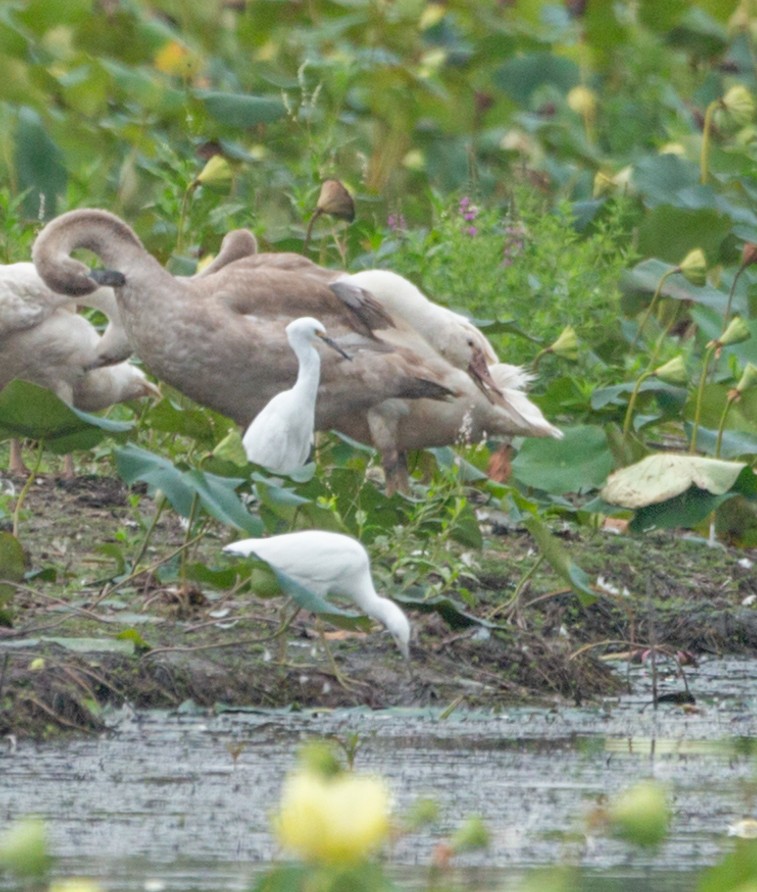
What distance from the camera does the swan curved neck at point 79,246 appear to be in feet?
22.6

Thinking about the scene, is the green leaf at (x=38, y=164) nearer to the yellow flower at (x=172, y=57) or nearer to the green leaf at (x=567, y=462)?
the yellow flower at (x=172, y=57)

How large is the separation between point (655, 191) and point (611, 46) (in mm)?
3862

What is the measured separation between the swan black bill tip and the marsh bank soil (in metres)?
0.75

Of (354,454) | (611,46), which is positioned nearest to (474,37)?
(611,46)

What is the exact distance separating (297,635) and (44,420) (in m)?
0.88

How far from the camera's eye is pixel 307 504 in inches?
204

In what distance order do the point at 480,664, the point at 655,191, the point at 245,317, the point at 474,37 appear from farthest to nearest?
the point at 474,37 < the point at 655,191 < the point at 245,317 < the point at 480,664

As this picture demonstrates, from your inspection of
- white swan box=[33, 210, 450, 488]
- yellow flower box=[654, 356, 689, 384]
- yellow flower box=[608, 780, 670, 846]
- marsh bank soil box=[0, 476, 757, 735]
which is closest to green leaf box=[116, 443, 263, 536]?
marsh bank soil box=[0, 476, 757, 735]

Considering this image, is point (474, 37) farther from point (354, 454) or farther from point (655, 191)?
point (354, 454)

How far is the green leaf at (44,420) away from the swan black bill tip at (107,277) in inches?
46.0

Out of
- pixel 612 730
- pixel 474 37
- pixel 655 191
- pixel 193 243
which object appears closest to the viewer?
pixel 612 730

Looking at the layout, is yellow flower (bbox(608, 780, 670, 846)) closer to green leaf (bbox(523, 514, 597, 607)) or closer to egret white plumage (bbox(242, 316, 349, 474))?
green leaf (bbox(523, 514, 597, 607))

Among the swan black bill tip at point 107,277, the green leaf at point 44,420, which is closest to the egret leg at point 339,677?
the green leaf at point 44,420

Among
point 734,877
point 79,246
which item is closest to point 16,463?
point 79,246
